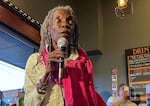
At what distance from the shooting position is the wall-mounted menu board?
147 inches

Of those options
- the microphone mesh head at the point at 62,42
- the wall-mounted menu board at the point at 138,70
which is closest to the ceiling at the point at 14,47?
the wall-mounted menu board at the point at 138,70

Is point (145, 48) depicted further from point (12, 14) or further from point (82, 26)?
point (12, 14)

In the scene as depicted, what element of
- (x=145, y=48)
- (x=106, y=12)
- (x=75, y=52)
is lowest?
(x=75, y=52)

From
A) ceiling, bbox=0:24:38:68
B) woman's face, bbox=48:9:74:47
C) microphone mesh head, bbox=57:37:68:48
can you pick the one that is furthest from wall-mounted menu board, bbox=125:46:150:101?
microphone mesh head, bbox=57:37:68:48

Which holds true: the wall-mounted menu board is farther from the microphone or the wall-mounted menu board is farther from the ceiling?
the microphone

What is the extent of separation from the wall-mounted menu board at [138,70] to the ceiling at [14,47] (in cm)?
135

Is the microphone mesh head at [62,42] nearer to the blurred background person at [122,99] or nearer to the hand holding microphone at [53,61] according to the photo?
the hand holding microphone at [53,61]

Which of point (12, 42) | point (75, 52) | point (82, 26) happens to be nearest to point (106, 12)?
point (82, 26)

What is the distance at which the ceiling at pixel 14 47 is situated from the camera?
3039mm

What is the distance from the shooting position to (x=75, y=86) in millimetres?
1150

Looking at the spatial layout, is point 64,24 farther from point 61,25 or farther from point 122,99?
point 122,99

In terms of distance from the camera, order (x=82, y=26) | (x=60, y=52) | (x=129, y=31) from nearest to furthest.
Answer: (x=60, y=52), (x=129, y=31), (x=82, y=26)

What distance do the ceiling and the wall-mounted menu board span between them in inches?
53.2

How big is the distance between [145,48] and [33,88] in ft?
9.59
